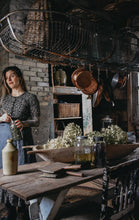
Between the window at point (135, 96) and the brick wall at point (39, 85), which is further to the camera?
the window at point (135, 96)

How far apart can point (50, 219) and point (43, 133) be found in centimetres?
266

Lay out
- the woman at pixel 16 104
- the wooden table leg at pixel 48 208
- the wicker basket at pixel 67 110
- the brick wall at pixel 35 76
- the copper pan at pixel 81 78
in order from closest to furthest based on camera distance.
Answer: the wooden table leg at pixel 48 208 < the woman at pixel 16 104 < the copper pan at pixel 81 78 < the brick wall at pixel 35 76 < the wicker basket at pixel 67 110

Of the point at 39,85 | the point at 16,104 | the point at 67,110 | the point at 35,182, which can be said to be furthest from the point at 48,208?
the point at 67,110

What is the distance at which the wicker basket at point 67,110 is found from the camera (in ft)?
14.7

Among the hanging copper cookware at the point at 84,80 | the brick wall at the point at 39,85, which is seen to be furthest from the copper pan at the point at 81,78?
the brick wall at the point at 39,85

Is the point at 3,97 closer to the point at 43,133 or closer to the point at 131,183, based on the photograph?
the point at 43,133

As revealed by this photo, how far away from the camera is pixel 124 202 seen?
1.46m

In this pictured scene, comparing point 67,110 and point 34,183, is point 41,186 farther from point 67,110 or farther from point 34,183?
point 67,110

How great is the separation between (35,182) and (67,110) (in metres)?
3.19

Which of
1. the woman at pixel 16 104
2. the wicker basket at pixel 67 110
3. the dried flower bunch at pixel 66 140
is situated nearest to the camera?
the dried flower bunch at pixel 66 140

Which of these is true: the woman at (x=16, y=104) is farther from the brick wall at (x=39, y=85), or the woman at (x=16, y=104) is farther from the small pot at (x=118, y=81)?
the small pot at (x=118, y=81)

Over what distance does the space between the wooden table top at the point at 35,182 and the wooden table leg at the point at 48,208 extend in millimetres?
133

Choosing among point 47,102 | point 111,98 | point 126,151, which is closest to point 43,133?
point 47,102

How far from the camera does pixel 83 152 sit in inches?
68.5
